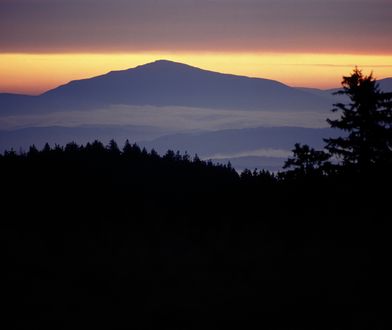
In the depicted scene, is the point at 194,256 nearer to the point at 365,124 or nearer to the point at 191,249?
the point at 191,249

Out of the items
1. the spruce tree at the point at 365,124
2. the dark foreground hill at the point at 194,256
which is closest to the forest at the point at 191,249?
the dark foreground hill at the point at 194,256

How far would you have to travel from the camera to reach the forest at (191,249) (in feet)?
28.7

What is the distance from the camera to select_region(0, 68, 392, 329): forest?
873 centimetres

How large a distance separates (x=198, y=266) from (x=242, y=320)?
212cm

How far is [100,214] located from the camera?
15.1 m

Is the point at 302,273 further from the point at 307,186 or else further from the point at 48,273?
the point at 307,186

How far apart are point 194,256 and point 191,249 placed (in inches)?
20.5

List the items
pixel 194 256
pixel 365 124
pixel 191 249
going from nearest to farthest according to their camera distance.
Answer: pixel 194 256 < pixel 191 249 < pixel 365 124

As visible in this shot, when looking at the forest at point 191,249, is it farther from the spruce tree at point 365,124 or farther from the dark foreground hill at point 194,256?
the spruce tree at point 365,124

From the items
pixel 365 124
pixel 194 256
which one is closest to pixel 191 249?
pixel 194 256

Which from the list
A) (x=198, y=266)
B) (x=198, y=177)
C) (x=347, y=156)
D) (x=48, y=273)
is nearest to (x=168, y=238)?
(x=198, y=266)

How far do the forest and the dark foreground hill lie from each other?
0.03m

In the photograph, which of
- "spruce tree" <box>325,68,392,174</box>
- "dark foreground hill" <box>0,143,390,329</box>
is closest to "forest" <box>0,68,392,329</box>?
"dark foreground hill" <box>0,143,390,329</box>

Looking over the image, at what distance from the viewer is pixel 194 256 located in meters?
11.1
